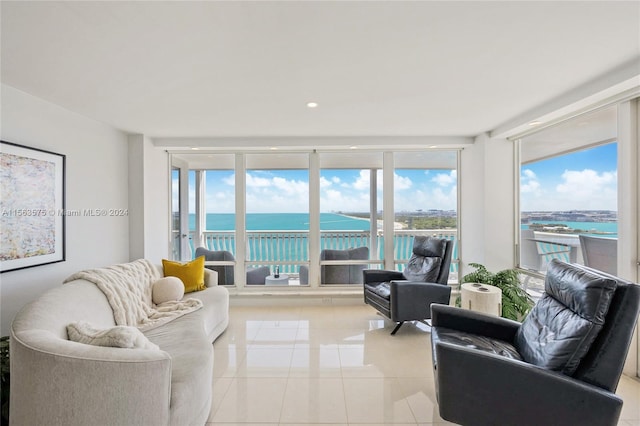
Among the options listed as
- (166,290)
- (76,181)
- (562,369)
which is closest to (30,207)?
(76,181)

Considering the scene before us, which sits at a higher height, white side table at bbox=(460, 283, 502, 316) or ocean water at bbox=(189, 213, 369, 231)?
ocean water at bbox=(189, 213, 369, 231)

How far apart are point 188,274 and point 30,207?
1.52m

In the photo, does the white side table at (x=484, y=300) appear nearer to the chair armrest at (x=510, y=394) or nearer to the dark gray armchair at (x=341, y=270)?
the chair armrest at (x=510, y=394)

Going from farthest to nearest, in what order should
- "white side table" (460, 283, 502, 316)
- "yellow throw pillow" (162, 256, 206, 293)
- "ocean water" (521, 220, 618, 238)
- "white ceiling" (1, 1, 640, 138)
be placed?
"yellow throw pillow" (162, 256, 206, 293) → "white side table" (460, 283, 502, 316) → "ocean water" (521, 220, 618, 238) → "white ceiling" (1, 1, 640, 138)

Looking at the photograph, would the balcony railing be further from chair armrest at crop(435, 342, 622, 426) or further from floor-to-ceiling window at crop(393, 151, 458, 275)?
chair armrest at crop(435, 342, 622, 426)

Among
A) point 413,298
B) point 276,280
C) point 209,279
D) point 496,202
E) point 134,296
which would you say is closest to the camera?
point 134,296

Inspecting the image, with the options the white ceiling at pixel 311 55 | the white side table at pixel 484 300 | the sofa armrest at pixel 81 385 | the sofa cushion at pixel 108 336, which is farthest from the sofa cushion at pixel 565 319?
the sofa cushion at pixel 108 336

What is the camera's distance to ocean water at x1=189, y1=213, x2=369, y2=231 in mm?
4512

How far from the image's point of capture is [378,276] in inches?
150

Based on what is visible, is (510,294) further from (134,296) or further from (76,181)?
(76,181)

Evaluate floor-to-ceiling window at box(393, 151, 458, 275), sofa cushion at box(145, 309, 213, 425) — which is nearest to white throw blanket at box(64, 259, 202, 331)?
sofa cushion at box(145, 309, 213, 425)

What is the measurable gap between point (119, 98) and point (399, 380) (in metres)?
3.53

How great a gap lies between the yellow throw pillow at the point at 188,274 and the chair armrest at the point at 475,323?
102 inches

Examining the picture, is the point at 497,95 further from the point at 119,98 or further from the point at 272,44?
the point at 119,98
